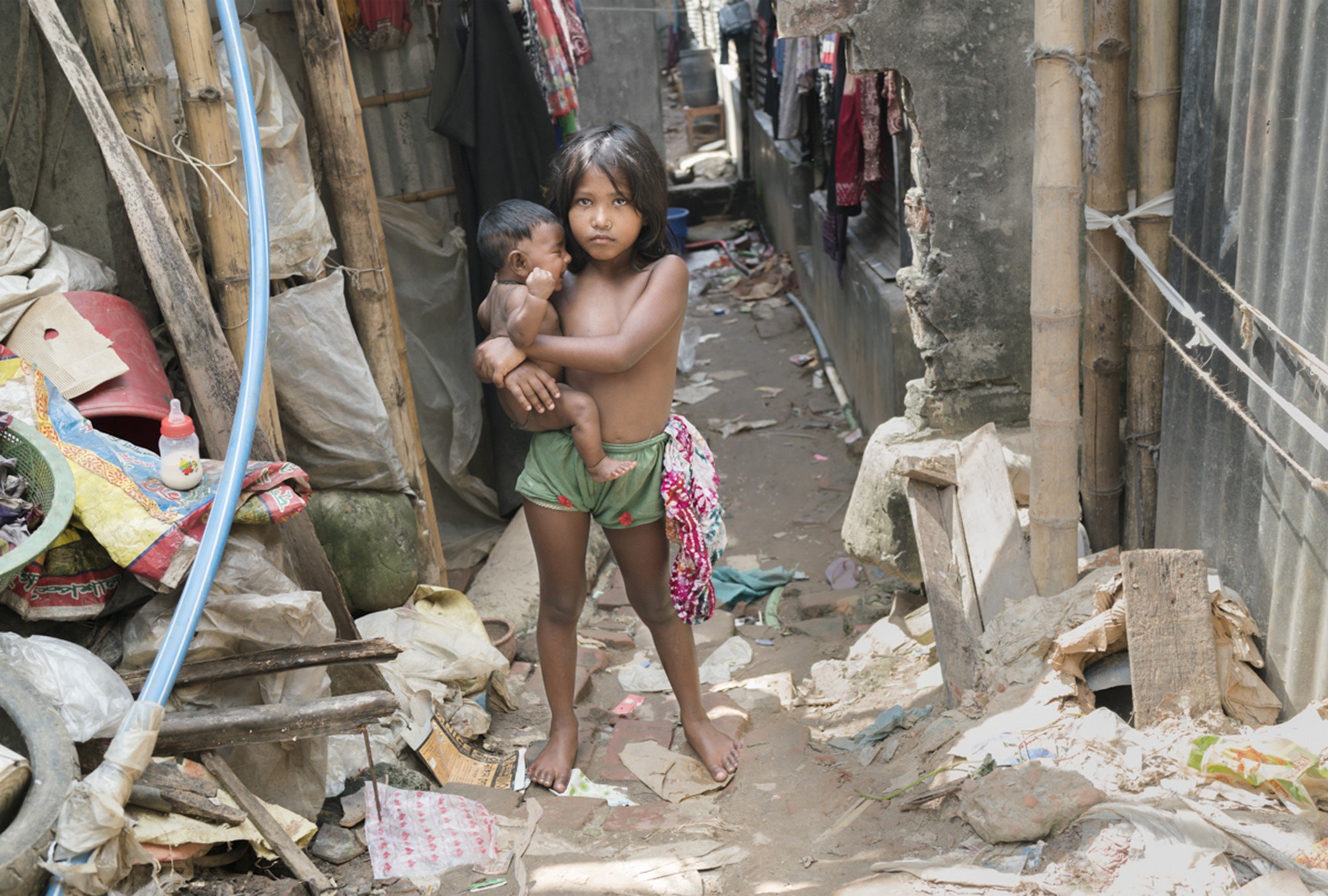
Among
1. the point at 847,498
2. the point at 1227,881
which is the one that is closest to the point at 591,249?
the point at 1227,881

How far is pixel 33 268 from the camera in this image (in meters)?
3.00

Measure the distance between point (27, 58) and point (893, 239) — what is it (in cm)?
450

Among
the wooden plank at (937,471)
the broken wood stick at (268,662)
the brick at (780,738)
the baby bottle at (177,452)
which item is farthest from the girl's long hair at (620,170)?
the brick at (780,738)

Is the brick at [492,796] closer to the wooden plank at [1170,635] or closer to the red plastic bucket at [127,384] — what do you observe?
the red plastic bucket at [127,384]

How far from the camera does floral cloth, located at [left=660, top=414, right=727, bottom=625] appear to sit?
2.86 meters

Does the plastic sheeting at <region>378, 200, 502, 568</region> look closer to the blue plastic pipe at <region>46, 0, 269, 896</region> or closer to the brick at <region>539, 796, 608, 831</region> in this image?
the blue plastic pipe at <region>46, 0, 269, 896</region>

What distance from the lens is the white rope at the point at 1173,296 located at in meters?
2.14

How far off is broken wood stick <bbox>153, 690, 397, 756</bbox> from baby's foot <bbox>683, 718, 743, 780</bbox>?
1086 mm

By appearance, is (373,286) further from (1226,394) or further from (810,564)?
(1226,394)

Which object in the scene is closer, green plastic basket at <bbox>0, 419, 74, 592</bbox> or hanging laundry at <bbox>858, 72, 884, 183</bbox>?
green plastic basket at <bbox>0, 419, 74, 592</bbox>

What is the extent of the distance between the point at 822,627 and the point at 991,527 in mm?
1266

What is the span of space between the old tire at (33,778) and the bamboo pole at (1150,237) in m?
2.91

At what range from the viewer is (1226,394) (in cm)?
253

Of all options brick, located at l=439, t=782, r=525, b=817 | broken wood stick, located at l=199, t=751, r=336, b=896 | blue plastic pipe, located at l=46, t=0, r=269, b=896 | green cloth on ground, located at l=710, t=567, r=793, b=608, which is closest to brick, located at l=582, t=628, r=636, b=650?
green cloth on ground, located at l=710, t=567, r=793, b=608
